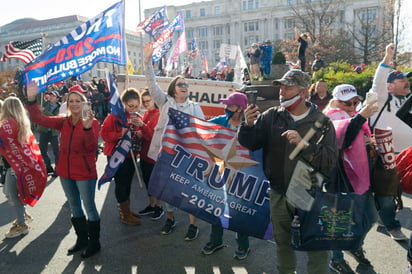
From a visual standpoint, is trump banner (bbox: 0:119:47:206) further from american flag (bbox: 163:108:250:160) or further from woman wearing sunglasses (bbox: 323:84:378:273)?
woman wearing sunglasses (bbox: 323:84:378:273)

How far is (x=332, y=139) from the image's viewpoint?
2.59 metres

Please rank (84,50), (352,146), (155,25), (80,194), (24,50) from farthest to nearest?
(155,25), (24,50), (84,50), (80,194), (352,146)

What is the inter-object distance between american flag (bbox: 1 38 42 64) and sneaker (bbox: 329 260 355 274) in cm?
661

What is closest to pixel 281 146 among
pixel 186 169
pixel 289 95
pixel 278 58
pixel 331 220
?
pixel 289 95

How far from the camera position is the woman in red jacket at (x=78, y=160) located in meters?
3.81

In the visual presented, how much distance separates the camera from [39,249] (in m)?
4.15

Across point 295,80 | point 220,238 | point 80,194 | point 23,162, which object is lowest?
point 220,238

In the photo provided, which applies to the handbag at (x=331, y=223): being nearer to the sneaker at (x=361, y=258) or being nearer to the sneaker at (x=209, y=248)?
the sneaker at (x=361, y=258)

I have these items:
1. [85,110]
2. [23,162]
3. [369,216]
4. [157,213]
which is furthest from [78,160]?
[369,216]

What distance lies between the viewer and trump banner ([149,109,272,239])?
11.8ft

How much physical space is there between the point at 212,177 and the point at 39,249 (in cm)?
237

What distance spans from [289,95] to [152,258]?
2450mm

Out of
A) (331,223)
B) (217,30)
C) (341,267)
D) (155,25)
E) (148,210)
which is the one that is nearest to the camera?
(331,223)

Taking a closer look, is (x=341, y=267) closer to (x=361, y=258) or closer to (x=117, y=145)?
(x=361, y=258)
